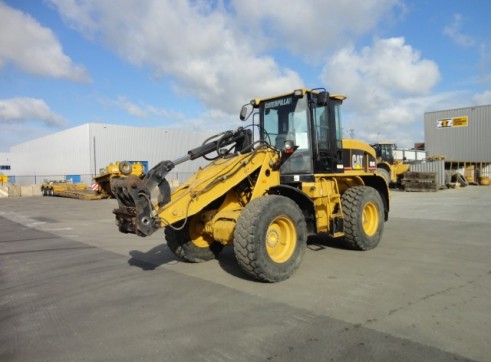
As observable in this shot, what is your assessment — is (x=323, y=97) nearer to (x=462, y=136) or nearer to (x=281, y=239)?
(x=281, y=239)

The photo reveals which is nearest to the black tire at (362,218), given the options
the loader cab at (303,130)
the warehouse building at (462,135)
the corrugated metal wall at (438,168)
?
the loader cab at (303,130)

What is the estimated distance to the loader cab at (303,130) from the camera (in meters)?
7.57

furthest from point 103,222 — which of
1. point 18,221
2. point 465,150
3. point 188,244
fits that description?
point 465,150

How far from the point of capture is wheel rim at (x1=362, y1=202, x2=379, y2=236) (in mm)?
8675

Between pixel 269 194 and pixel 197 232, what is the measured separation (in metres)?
1.44

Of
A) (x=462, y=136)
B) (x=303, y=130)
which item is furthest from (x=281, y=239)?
(x=462, y=136)

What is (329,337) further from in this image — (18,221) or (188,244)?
(18,221)

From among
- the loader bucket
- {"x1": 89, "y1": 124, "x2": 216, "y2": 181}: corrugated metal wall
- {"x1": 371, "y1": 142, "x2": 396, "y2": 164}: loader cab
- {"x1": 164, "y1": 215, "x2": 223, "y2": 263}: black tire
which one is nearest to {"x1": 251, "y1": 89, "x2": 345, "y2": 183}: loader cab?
{"x1": 164, "y1": 215, "x2": 223, "y2": 263}: black tire

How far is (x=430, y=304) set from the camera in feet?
16.5

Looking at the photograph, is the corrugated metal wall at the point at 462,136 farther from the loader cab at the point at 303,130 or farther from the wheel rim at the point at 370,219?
the loader cab at the point at 303,130

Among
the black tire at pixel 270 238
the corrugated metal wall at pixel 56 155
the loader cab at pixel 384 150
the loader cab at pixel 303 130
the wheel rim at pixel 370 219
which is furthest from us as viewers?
the corrugated metal wall at pixel 56 155

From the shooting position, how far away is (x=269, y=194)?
707 cm

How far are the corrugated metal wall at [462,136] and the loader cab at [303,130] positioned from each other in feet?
110

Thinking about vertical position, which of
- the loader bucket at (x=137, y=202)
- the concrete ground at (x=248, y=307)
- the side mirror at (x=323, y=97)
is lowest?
the concrete ground at (x=248, y=307)
